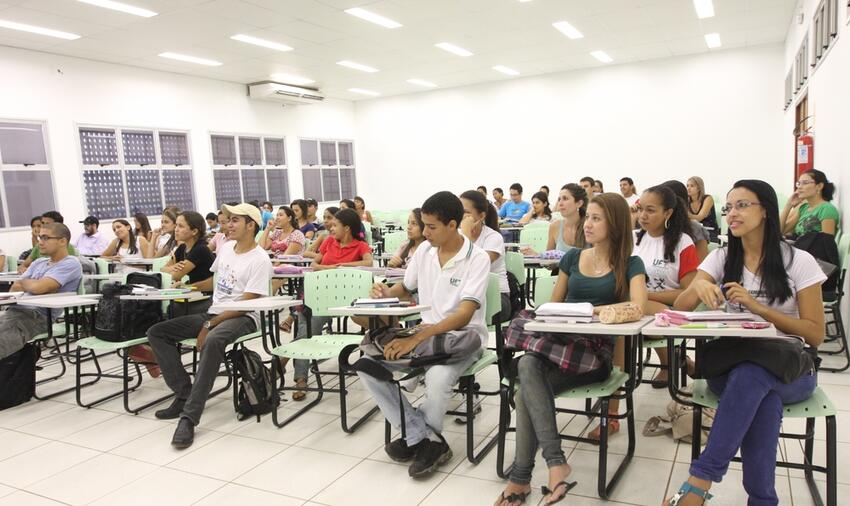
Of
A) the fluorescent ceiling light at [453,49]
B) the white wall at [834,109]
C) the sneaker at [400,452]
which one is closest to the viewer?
the sneaker at [400,452]

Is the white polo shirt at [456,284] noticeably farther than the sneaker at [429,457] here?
Yes

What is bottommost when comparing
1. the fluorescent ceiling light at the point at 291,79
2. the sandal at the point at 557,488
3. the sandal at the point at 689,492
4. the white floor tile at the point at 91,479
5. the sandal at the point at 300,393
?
the white floor tile at the point at 91,479

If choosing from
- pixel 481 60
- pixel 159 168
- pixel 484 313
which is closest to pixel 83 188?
pixel 159 168

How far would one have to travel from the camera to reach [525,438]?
2373 mm

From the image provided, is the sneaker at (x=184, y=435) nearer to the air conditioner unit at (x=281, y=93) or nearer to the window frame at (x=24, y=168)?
the window frame at (x=24, y=168)

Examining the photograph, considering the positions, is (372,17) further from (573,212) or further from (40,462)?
(40,462)

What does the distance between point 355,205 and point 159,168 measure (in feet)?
12.8

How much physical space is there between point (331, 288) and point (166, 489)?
1431 mm

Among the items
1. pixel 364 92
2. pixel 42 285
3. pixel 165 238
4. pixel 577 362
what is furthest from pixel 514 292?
pixel 364 92

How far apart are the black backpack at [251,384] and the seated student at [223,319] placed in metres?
0.11

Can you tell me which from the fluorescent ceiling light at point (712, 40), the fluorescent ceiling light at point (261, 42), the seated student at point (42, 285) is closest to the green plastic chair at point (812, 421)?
the seated student at point (42, 285)

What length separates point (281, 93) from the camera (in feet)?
38.8

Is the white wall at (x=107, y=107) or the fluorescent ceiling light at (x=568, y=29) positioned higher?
the fluorescent ceiling light at (x=568, y=29)

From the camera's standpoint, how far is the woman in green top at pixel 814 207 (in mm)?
4461
